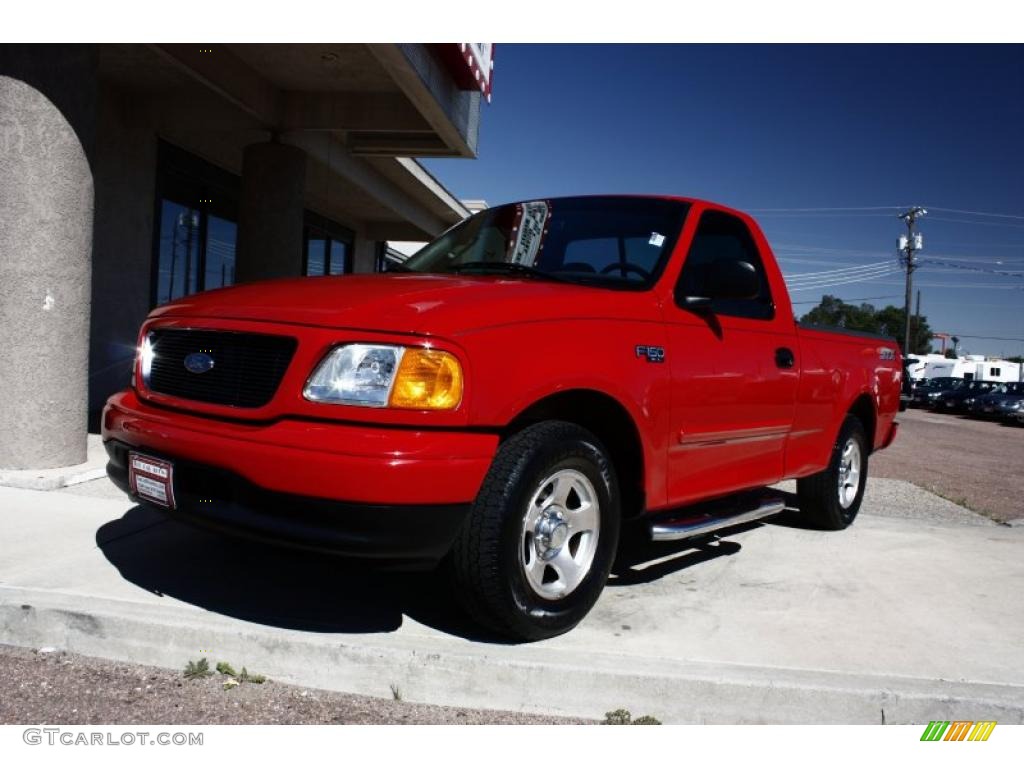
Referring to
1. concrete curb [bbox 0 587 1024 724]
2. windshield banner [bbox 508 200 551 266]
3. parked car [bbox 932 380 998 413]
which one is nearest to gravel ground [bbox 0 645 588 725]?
concrete curb [bbox 0 587 1024 724]

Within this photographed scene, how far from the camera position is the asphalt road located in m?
8.02

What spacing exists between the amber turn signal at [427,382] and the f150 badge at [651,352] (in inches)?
39.4

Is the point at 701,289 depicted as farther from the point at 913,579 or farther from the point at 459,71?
the point at 459,71

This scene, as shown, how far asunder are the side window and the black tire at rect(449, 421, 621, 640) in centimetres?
109

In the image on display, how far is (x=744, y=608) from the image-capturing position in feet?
12.6

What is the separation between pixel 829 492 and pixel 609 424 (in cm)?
250

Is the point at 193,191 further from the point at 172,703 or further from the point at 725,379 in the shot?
the point at 172,703

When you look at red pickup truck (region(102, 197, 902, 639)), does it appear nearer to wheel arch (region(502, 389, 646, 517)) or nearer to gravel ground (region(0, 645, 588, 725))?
wheel arch (region(502, 389, 646, 517))

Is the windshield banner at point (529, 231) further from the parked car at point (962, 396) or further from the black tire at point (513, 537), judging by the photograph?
the parked car at point (962, 396)

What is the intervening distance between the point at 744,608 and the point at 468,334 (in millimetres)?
1914

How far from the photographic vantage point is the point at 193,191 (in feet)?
40.7

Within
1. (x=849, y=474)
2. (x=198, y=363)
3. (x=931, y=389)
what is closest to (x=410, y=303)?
(x=198, y=363)

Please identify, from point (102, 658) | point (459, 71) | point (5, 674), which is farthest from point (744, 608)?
point (459, 71)

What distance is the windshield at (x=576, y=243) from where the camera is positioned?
4.00 meters
